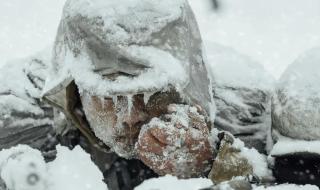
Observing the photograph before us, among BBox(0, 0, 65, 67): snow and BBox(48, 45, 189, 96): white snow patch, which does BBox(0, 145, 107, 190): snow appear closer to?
BBox(48, 45, 189, 96): white snow patch

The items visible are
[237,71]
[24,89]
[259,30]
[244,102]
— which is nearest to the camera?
[244,102]

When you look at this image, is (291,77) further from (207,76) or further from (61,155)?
(61,155)

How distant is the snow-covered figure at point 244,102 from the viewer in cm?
475

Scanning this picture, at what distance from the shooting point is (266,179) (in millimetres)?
4164

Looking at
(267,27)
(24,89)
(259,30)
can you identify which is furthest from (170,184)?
(259,30)

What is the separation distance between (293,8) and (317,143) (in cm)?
698

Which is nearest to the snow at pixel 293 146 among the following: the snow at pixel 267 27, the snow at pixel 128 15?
the snow at pixel 128 15

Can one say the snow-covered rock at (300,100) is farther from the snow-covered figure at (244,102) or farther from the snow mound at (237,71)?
the snow mound at (237,71)

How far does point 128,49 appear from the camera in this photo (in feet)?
13.5

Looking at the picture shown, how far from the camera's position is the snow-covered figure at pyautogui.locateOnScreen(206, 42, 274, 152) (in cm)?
475

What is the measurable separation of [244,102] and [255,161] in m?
0.65

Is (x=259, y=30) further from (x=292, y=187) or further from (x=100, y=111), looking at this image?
(x=292, y=187)

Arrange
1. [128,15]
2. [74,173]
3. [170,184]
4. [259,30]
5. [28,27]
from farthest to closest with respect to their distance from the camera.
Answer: [28,27] → [259,30] → [128,15] → [74,173] → [170,184]

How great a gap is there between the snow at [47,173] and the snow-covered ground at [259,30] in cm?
649
